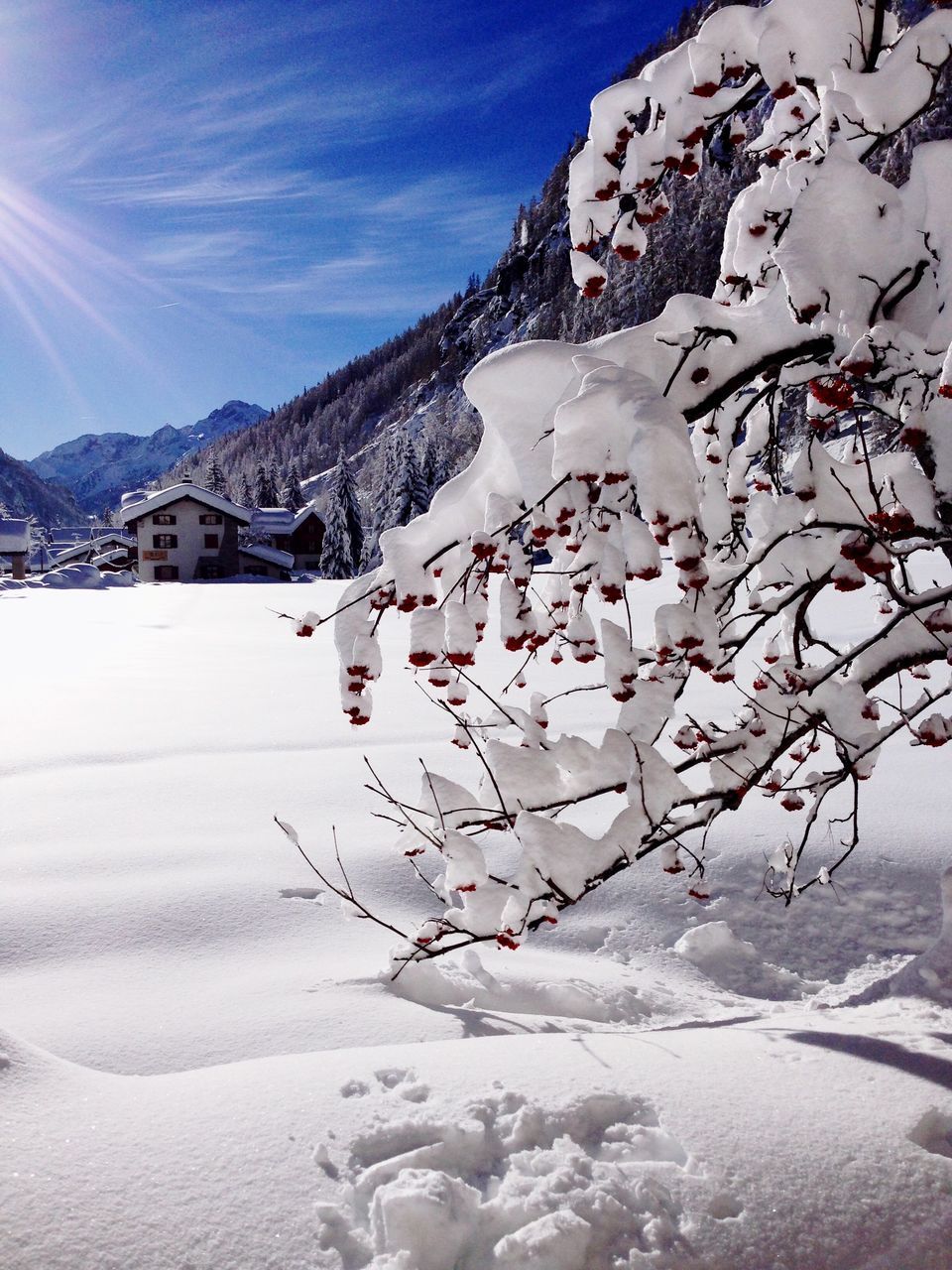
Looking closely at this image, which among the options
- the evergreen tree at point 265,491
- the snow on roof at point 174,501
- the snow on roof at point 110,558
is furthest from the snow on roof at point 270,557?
the snow on roof at point 110,558

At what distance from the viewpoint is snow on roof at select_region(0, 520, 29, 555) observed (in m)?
53.6

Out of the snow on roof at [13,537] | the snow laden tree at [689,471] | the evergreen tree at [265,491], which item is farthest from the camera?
the evergreen tree at [265,491]

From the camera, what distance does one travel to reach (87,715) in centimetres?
897

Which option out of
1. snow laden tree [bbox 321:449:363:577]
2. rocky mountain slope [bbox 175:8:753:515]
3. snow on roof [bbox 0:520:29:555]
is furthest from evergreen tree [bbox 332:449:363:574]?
rocky mountain slope [bbox 175:8:753:515]

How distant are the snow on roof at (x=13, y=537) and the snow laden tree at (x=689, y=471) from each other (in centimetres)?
5992

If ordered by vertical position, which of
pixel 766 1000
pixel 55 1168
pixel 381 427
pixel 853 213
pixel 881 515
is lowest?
pixel 766 1000

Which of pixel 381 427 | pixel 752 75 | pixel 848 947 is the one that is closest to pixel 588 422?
pixel 752 75

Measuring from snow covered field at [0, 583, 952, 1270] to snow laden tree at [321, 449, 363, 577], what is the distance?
142ft

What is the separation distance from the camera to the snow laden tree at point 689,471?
2215mm

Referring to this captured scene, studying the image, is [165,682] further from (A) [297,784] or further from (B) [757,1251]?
(B) [757,1251]

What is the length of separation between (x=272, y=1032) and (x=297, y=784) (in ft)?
12.0

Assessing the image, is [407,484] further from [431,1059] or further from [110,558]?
[431,1059]

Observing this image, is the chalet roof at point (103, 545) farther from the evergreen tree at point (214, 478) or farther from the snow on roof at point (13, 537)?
the snow on roof at point (13, 537)

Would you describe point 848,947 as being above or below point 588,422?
below
